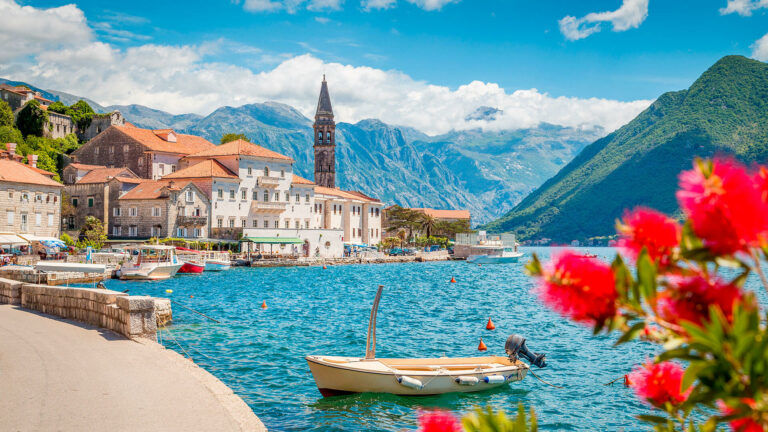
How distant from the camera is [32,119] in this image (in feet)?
274

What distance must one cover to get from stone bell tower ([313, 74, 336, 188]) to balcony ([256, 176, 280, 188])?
1255 inches

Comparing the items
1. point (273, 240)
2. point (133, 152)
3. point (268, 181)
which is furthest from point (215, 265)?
point (133, 152)

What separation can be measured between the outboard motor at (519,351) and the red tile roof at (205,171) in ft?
199

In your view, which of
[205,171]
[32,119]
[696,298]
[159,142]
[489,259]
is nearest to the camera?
[696,298]

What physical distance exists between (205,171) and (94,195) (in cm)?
1291

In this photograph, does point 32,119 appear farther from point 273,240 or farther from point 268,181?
point 273,240

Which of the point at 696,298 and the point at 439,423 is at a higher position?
the point at 696,298

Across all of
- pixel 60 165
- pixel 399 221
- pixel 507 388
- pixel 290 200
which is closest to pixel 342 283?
pixel 290 200

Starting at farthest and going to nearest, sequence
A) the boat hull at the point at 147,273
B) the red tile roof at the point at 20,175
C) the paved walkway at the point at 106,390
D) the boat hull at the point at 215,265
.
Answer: the boat hull at the point at 215,265 → the red tile roof at the point at 20,175 → the boat hull at the point at 147,273 → the paved walkway at the point at 106,390

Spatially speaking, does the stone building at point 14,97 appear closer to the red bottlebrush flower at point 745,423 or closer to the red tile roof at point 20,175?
the red tile roof at point 20,175

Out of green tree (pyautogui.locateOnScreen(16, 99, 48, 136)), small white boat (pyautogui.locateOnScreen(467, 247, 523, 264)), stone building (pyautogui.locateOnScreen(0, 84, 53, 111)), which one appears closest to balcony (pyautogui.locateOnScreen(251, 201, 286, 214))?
green tree (pyautogui.locateOnScreen(16, 99, 48, 136))

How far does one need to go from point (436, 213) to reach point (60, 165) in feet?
282

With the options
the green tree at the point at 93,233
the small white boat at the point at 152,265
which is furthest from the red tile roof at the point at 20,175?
the small white boat at the point at 152,265

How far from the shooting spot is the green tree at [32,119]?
273 ft
